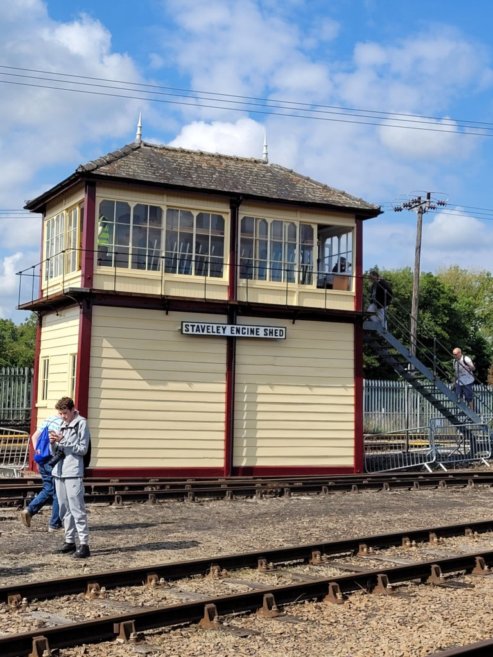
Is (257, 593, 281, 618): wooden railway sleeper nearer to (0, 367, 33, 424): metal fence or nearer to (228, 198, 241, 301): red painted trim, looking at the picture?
(228, 198, 241, 301): red painted trim

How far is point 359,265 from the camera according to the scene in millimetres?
20562

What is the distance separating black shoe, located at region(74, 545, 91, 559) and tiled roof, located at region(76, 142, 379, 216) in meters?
10.1

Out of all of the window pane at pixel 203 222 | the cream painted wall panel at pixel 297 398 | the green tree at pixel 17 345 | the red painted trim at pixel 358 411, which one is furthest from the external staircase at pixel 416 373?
the green tree at pixel 17 345

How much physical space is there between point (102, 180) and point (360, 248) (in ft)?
20.5

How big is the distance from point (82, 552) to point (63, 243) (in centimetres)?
1152

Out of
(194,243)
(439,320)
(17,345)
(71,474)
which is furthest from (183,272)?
(17,345)

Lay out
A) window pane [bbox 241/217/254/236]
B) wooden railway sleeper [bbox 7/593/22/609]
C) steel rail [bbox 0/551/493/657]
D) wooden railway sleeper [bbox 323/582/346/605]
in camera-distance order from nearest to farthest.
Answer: steel rail [bbox 0/551/493/657], wooden railway sleeper [bbox 7/593/22/609], wooden railway sleeper [bbox 323/582/346/605], window pane [bbox 241/217/254/236]

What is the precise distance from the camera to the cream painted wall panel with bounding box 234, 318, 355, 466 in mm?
19094

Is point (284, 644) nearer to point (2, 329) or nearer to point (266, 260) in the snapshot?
point (266, 260)

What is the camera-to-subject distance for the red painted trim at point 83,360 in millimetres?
17391

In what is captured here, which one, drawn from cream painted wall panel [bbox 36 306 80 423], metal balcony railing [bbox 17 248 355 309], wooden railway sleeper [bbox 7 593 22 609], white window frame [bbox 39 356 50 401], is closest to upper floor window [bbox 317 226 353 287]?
metal balcony railing [bbox 17 248 355 309]

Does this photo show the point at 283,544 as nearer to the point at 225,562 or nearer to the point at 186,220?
the point at 225,562

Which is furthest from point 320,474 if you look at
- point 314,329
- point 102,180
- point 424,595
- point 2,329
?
point 2,329

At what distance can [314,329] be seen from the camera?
19.9 meters
